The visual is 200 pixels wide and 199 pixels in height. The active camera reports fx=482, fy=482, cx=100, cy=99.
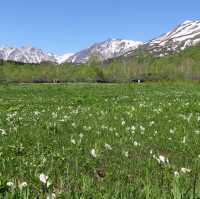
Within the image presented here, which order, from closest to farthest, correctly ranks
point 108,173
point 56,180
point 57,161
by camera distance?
1. point 56,180
2. point 108,173
3. point 57,161

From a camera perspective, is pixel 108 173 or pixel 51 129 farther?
pixel 51 129

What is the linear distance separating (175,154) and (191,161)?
3.36 ft

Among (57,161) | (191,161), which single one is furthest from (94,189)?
(191,161)

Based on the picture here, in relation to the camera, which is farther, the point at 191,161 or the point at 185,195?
the point at 191,161

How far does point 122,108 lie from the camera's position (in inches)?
806

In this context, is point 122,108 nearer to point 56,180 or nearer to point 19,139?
point 19,139

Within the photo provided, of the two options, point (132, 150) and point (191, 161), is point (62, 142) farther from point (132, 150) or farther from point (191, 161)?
point (191, 161)

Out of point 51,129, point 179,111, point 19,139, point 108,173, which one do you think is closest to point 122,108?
point 179,111

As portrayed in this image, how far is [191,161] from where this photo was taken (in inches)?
357

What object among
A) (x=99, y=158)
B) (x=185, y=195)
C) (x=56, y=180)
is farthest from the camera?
(x=99, y=158)

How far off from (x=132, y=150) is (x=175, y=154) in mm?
905

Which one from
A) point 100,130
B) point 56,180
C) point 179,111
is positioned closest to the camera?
point 56,180

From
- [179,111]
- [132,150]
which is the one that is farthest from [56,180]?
[179,111]

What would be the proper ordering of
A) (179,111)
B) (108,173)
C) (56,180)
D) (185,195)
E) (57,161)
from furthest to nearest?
(179,111)
(57,161)
(108,173)
(56,180)
(185,195)
